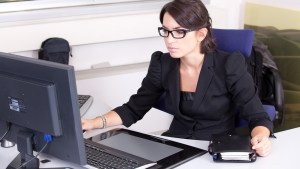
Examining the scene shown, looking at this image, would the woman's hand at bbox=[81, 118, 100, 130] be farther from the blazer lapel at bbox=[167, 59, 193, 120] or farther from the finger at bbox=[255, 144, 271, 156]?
the finger at bbox=[255, 144, 271, 156]

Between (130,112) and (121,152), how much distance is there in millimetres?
458

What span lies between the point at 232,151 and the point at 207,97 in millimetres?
483

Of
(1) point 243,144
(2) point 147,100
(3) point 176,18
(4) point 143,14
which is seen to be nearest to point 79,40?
(4) point 143,14

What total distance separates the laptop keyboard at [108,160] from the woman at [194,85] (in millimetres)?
251

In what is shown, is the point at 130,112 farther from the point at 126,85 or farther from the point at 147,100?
the point at 126,85

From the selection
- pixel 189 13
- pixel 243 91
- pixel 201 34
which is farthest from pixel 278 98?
pixel 189 13

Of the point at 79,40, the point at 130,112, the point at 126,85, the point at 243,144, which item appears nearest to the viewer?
the point at 243,144

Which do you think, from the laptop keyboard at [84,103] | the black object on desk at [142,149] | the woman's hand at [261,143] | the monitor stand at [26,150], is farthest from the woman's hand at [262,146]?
the laptop keyboard at [84,103]

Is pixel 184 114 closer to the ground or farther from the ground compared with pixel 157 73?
closer to the ground

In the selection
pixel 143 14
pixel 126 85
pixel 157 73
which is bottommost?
pixel 126 85

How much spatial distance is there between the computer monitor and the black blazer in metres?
0.65

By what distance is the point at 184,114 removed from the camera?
2.08 m

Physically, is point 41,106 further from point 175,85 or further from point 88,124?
point 175,85

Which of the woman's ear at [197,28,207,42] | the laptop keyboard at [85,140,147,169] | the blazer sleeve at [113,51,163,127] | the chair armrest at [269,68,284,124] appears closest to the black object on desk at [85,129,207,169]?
the laptop keyboard at [85,140,147,169]
